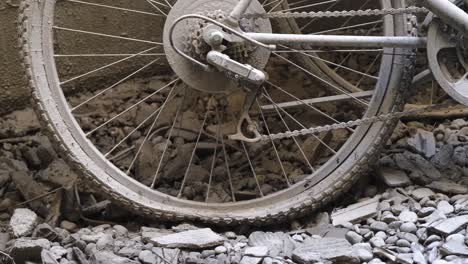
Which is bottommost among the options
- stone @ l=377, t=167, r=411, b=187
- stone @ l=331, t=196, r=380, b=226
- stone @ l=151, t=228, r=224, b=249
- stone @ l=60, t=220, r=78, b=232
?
stone @ l=151, t=228, r=224, b=249

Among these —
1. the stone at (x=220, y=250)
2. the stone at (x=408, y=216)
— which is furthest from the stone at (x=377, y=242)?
the stone at (x=220, y=250)

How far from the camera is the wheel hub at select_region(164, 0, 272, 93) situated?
2375 millimetres

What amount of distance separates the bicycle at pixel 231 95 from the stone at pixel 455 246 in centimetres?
38

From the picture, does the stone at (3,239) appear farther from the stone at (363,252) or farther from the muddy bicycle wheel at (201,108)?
the stone at (363,252)

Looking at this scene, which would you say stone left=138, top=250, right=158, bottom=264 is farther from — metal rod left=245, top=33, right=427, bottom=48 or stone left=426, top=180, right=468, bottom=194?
stone left=426, top=180, right=468, bottom=194

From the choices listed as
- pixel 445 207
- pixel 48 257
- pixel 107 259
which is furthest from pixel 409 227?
pixel 48 257

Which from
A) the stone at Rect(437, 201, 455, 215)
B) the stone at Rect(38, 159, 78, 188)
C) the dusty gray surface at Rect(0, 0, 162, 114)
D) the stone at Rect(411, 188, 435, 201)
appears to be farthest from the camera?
the dusty gray surface at Rect(0, 0, 162, 114)

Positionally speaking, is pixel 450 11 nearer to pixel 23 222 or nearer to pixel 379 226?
pixel 379 226

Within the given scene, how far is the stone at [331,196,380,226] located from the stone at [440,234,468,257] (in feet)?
0.88

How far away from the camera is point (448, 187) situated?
2461 mm

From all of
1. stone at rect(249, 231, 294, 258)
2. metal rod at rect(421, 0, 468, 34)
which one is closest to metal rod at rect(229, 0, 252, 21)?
metal rod at rect(421, 0, 468, 34)

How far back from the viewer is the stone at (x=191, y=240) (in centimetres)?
226

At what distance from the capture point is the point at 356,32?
3074 mm

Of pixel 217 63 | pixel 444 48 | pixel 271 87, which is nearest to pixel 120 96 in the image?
pixel 271 87
